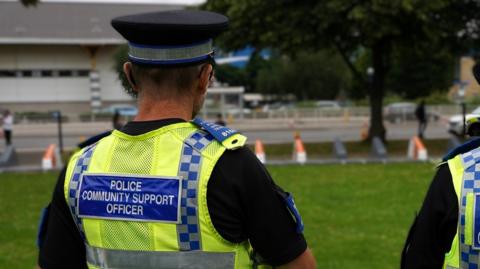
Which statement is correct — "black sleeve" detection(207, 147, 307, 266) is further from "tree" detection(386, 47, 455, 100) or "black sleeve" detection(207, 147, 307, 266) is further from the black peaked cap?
"tree" detection(386, 47, 455, 100)

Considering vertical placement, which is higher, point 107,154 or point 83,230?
point 107,154

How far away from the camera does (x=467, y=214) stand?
2.01 meters

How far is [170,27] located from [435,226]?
119 cm

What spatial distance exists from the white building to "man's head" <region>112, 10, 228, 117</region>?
51496 mm

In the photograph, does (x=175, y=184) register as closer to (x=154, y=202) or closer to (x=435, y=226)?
(x=154, y=202)

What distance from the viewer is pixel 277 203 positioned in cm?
188

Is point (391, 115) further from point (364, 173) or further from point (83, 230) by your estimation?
point (83, 230)

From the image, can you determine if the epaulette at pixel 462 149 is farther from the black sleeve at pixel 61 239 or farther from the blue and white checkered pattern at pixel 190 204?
the black sleeve at pixel 61 239

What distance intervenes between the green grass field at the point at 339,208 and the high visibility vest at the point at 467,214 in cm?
412

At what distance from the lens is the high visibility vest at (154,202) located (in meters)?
1.88

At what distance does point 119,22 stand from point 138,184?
22.0 inches

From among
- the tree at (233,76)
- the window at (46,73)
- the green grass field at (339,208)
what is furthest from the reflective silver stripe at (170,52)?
the tree at (233,76)

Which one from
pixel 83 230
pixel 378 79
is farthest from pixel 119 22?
pixel 378 79

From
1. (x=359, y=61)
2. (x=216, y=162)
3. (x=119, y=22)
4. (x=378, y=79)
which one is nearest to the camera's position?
(x=216, y=162)
